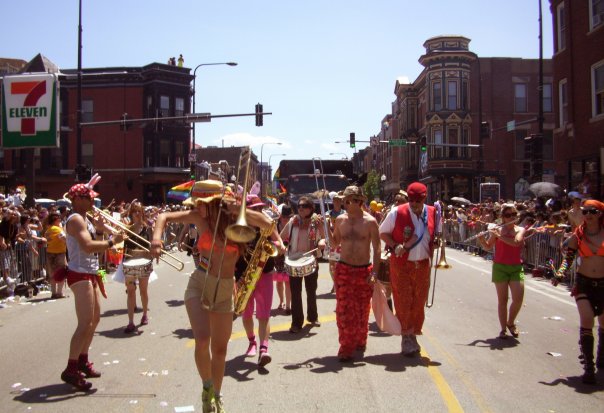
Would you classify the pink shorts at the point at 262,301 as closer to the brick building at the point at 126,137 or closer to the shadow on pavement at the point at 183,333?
the shadow on pavement at the point at 183,333

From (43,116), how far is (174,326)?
45.6 feet

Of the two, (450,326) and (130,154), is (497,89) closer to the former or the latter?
(130,154)

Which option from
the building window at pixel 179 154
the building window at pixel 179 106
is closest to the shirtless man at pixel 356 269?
the building window at pixel 179 154

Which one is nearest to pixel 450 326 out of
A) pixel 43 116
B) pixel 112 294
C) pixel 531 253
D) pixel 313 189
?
pixel 112 294

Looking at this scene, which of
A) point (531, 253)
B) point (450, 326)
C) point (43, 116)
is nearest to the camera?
point (450, 326)

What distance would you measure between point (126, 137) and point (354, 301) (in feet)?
146

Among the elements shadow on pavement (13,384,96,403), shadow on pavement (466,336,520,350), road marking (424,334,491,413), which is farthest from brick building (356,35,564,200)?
shadow on pavement (13,384,96,403)

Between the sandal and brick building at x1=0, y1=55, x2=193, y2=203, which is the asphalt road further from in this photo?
brick building at x1=0, y1=55, x2=193, y2=203

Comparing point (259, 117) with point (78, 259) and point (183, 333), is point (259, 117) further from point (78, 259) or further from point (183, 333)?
point (78, 259)

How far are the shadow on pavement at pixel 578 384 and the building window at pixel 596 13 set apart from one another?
728 inches

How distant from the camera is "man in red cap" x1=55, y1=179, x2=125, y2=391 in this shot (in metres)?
6.00

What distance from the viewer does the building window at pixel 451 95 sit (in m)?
51.2

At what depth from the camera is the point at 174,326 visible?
368 inches

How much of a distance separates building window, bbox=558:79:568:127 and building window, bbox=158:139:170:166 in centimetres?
3154
